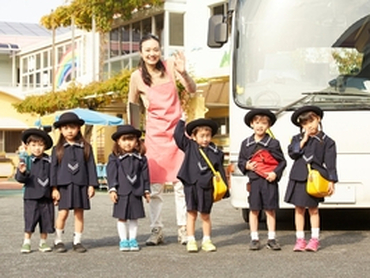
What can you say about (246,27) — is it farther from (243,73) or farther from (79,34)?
(79,34)

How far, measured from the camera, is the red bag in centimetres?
805

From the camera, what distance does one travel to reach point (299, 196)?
26.3 feet

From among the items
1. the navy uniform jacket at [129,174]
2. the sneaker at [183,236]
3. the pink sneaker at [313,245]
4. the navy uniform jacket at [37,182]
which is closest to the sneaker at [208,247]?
the sneaker at [183,236]

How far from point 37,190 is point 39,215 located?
0.25 m

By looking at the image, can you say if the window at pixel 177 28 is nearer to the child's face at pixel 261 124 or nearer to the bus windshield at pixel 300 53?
the bus windshield at pixel 300 53

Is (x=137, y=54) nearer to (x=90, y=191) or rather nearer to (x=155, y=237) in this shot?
(x=155, y=237)

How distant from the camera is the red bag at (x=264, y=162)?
26.4 feet

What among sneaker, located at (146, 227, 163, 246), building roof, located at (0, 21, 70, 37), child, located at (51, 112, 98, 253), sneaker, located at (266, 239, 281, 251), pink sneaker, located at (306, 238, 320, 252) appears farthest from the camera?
building roof, located at (0, 21, 70, 37)

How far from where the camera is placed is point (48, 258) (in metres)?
7.51

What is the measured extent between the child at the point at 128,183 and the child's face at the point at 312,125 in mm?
1607

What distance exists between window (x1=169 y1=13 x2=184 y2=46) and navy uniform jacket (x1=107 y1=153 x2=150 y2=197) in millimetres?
22257

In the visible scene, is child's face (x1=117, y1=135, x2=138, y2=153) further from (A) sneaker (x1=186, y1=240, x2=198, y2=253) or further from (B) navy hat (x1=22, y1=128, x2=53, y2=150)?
(A) sneaker (x1=186, y1=240, x2=198, y2=253)

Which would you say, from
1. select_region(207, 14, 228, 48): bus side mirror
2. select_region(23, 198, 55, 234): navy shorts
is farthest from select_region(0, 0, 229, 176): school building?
select_region(23, 198, 55, 234): navy shorts

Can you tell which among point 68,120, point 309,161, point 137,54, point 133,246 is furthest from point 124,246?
point 137,54
